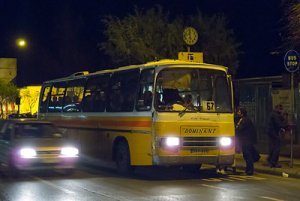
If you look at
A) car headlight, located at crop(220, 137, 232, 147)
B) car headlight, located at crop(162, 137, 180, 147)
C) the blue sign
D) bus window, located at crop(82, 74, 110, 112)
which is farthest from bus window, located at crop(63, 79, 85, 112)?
the blue sign

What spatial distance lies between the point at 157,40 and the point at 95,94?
10.7 metres

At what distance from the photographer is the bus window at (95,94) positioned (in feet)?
56.5

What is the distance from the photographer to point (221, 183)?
13.8 m

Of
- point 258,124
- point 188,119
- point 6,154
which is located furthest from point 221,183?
point 258,124

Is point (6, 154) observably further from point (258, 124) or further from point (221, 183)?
point (258, 124)

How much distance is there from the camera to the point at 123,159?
51.1 ft

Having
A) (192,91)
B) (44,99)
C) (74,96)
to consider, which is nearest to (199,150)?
(192,91)

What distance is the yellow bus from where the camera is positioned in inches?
558

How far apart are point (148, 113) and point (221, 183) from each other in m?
2.52

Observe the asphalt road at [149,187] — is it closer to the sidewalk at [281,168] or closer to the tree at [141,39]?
the sidewalk at [281,168]

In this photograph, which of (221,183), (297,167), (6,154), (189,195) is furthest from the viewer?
(297,167)

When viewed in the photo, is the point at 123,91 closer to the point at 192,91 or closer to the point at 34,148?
the point at 192,91

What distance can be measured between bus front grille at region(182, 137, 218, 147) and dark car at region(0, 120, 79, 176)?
118 inches

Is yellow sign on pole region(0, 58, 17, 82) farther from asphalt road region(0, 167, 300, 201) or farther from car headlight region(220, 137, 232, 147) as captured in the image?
car headlight region(220, 137, 232, 147)
